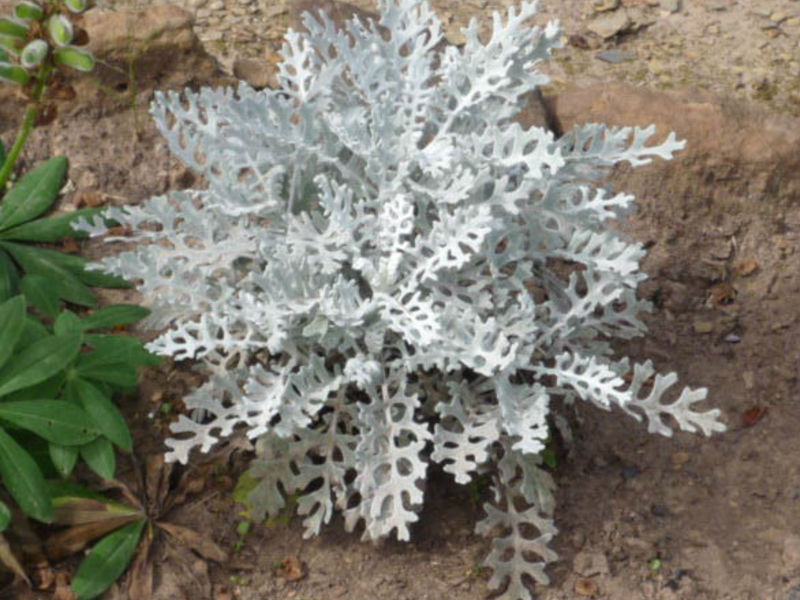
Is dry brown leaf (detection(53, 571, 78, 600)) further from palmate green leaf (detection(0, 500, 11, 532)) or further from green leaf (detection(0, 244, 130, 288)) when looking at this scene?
green leaf (detection(0, 244, 130, 288))

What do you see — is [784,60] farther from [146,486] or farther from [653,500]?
[146,486]

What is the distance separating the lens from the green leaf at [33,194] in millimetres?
3068

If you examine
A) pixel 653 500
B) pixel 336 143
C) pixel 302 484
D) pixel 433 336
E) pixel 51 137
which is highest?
pixel 336 143

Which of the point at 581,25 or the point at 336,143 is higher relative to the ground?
the point at 336,143

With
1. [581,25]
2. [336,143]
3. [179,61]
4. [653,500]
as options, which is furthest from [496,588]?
[581,25]

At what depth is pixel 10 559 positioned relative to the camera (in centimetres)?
253

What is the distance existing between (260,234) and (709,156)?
1675 millimetres

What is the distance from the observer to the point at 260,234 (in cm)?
258

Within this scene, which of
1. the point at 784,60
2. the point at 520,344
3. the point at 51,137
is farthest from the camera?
the point at 784,60

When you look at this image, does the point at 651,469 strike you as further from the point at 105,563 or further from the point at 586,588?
the point at 105,563

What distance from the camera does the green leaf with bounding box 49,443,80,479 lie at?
252 centimetres

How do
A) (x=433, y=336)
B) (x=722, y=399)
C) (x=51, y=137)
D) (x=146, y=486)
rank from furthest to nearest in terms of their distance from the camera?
(x=51, y=137) → (x=722, y=399) → (x=146, y=486) → (x=433, y=336)

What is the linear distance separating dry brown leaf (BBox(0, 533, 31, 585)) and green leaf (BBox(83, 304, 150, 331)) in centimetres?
56

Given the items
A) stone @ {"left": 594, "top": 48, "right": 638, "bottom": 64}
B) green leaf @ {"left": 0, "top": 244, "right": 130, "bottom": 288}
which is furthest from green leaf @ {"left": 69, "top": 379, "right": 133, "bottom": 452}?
stone @ {"left": 594, "top": 48, "right": 638, "bottom": 64}
